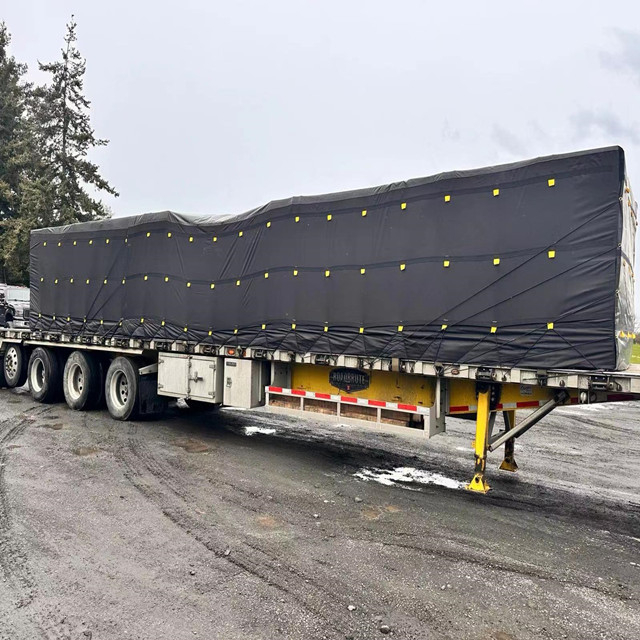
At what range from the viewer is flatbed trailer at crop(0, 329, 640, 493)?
225 inches

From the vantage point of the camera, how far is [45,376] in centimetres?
1151

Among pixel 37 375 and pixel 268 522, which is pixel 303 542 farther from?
pixel 37 375

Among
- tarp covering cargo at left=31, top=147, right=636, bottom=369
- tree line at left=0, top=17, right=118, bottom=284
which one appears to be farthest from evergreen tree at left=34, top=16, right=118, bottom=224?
tarp covering cargo at left=31, top=147, right=636, bottom=369

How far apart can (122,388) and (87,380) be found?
0.96 m

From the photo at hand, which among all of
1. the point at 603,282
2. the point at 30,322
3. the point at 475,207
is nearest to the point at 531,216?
the point at 475,207

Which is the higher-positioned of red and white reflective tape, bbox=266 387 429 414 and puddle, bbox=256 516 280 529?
red and white reflective tape, bbox=266 387 429 414

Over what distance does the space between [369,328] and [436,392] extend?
1221mm

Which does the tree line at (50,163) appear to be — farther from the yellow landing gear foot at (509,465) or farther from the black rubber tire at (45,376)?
the yellow landing gear foot at (509,465)

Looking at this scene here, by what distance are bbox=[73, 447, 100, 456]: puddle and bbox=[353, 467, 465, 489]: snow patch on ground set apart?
4150 millimetres

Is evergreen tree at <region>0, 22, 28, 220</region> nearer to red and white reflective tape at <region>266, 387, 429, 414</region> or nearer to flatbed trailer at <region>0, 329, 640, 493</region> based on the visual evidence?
flatbed trailer at <region>0, 329, 640, 493</region>

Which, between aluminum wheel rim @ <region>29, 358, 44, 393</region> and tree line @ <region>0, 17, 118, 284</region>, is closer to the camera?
aluminum wheel rim @ <region>29, 358, 44, 393</region>

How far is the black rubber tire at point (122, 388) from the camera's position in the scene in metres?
9.70

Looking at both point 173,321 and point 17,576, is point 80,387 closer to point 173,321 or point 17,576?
point 173,321

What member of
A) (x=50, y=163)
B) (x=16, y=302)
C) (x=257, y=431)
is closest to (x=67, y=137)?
(x=50, y=163)
